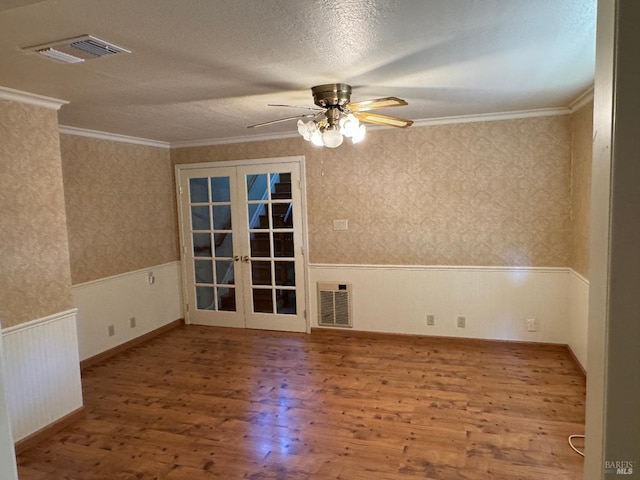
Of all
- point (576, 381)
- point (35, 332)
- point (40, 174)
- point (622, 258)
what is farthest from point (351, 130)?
point (576, 381)

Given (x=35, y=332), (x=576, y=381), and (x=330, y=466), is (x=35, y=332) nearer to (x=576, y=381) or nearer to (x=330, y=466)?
(x=330, y=466)

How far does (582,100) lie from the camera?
362cm

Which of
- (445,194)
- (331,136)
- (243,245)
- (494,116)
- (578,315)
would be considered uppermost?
(494,116)

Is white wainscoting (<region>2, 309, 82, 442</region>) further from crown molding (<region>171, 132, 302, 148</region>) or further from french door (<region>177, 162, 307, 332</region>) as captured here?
crown molding (<region>171, 132, 302, 148</region>)

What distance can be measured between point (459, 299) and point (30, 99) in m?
Answer: 4.16

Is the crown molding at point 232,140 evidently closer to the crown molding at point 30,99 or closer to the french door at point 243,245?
the french door at point 243,245

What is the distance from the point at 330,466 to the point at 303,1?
247cm

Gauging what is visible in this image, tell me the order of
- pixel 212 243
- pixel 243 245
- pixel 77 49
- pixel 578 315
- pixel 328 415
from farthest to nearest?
1. pixel 212 243
2. pixel 243 245
3. pixel 578 315
4. pixel 328 415
5. pixel 77 49

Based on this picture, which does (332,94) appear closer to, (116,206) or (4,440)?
(4,440)

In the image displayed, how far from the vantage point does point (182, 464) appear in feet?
8.68

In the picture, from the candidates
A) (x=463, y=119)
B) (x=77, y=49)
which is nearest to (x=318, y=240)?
(x=463, y=119)

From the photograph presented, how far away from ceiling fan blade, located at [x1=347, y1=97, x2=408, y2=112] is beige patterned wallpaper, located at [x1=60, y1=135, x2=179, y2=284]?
298 cm

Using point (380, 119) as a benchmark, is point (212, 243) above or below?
below

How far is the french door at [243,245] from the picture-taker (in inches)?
203
